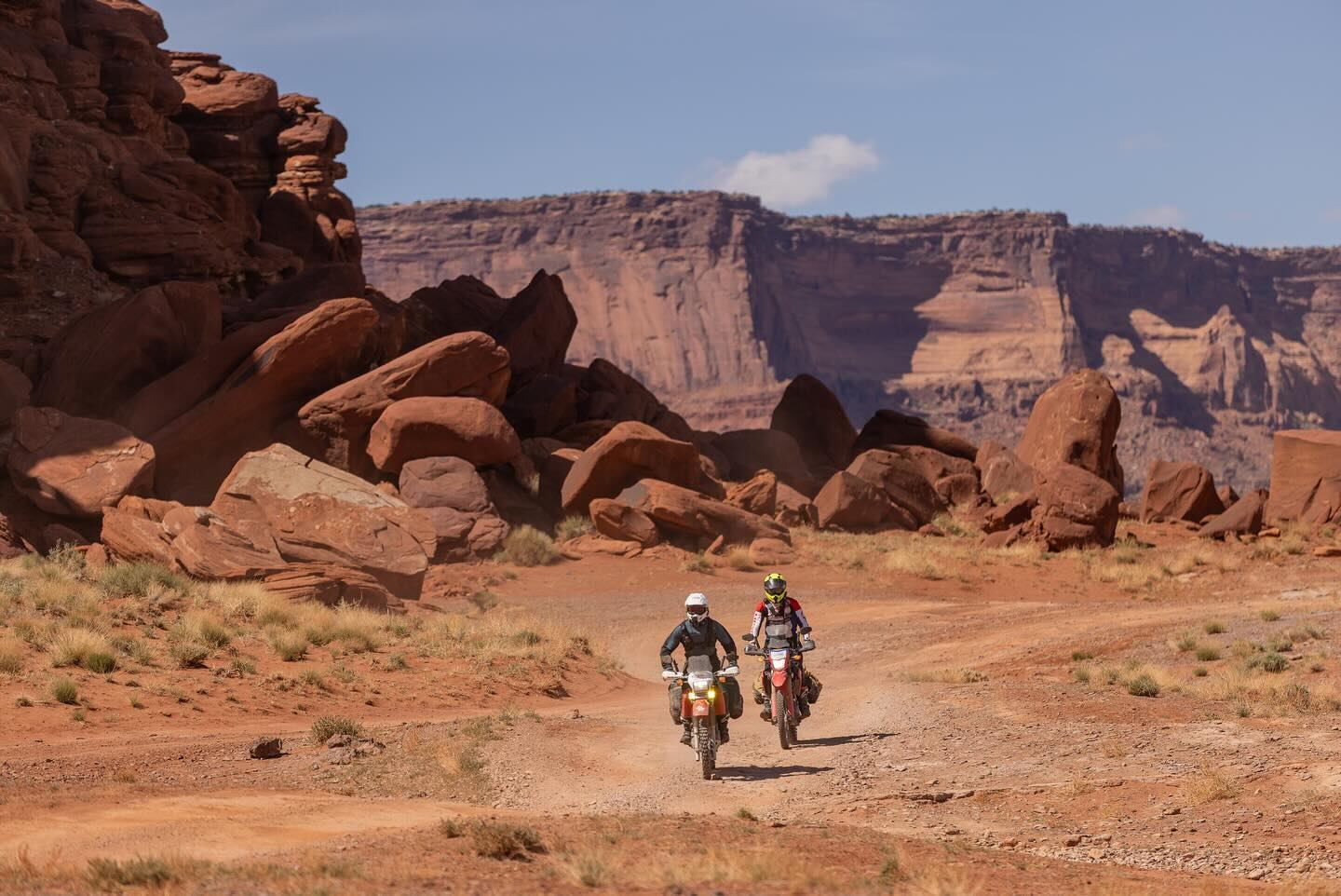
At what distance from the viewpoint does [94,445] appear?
3042 cm

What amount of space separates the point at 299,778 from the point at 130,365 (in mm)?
23623

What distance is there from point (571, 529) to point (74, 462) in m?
11.1

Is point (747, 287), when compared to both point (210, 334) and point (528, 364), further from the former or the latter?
point (210, 334)

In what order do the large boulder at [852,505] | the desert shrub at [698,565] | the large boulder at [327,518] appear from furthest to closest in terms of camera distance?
1. the large boulder at [852,505]
2. the desert shrub at [698,565]
3. the large boulder at [327,518]

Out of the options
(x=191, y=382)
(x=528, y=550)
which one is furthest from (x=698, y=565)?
(x=191, y=382)

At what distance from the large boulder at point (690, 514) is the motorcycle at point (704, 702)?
69.1 ft

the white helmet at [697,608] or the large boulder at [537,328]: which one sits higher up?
the large boulder at [537,328]

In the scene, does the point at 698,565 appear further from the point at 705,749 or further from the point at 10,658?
the point at 705,749

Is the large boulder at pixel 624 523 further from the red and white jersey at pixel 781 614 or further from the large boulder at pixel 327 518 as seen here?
the red and white jersey at pixel 781 614

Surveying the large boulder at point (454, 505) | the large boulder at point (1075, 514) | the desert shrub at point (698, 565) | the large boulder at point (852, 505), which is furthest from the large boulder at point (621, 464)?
the large boulder at point (1075, 514)

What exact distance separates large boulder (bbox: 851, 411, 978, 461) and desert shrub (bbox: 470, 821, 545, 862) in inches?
1642

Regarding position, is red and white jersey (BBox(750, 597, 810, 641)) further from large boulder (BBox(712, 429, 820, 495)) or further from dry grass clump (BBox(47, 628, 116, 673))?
large boulder (BBox(712, 429, 820, 495))

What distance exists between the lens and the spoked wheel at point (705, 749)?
1338 cm

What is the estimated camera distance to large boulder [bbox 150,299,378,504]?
33812mm
